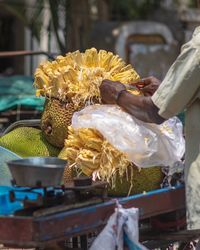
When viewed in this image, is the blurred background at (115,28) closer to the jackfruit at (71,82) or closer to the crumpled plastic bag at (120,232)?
the jackfruit at (71,82)

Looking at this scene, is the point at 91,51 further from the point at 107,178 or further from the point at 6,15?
the point at 6,15

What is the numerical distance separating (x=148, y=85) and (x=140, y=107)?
0.37 meters

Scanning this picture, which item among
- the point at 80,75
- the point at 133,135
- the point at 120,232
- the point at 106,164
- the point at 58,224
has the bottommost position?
the point at 120,232

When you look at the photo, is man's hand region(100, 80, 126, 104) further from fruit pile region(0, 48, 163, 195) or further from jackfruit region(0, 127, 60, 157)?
jackfruit region(0, 127, 60, 157)

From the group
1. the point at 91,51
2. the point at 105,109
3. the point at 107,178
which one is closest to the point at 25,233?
the point at 107,178

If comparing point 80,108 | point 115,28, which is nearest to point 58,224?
point 80,108

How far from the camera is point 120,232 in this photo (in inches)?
124

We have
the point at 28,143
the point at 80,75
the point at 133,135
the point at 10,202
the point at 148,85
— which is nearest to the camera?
the point at 10,202

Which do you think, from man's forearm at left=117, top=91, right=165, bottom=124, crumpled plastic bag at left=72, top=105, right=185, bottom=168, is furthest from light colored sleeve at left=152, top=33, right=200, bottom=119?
crumpled plastic bag at left=72, top=105, right=185, bottom=168

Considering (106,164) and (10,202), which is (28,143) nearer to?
(106,164)

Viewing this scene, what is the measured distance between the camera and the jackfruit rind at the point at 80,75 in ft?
12.4

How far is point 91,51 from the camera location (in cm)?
386

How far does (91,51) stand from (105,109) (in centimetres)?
43

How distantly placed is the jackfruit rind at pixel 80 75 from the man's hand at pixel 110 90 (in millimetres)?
214
